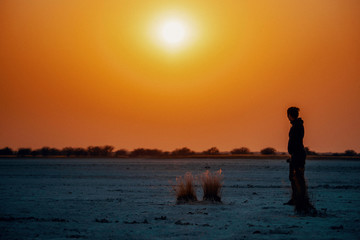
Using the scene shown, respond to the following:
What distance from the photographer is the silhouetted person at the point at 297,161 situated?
36.4ft

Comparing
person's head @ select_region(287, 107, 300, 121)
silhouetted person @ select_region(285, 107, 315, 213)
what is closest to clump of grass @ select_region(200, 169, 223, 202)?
silhouetted person @ select_region(285, 107, 315, 213)

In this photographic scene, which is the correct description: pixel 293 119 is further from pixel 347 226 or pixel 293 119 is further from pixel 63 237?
→ pixel 63 237

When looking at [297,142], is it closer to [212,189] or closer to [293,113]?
[293,113]

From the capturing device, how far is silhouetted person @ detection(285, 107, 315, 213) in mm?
11094

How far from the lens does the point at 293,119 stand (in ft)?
38.0

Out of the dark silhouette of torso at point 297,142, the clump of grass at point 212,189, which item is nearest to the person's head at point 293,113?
the dark silhouette of torso at point 297,142

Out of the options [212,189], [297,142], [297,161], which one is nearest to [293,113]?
[297,142]

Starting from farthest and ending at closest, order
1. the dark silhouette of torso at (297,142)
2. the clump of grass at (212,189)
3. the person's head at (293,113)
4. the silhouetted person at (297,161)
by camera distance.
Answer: the clump of grass at (212,189) → the person's head at (293,113) → the dark silhouette of torso at (297,142) → the silhouetted person at (297,161)

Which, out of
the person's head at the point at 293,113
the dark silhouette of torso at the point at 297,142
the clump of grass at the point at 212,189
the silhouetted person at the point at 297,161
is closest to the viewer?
the silhouetted person at the point at 297,161

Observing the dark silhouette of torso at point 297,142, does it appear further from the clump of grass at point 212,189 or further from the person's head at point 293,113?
the clump of grass at point 212,189

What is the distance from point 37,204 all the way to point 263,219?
5867 mm

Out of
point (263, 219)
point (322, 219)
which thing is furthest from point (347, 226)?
point (263, 219)

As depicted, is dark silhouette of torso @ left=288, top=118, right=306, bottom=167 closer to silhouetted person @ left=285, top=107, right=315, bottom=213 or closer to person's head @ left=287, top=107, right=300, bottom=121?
silhouetted person @ left=285, top=107, right=315, bottom=213

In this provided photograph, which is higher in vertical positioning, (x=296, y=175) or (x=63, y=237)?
(x=296, y=175)
